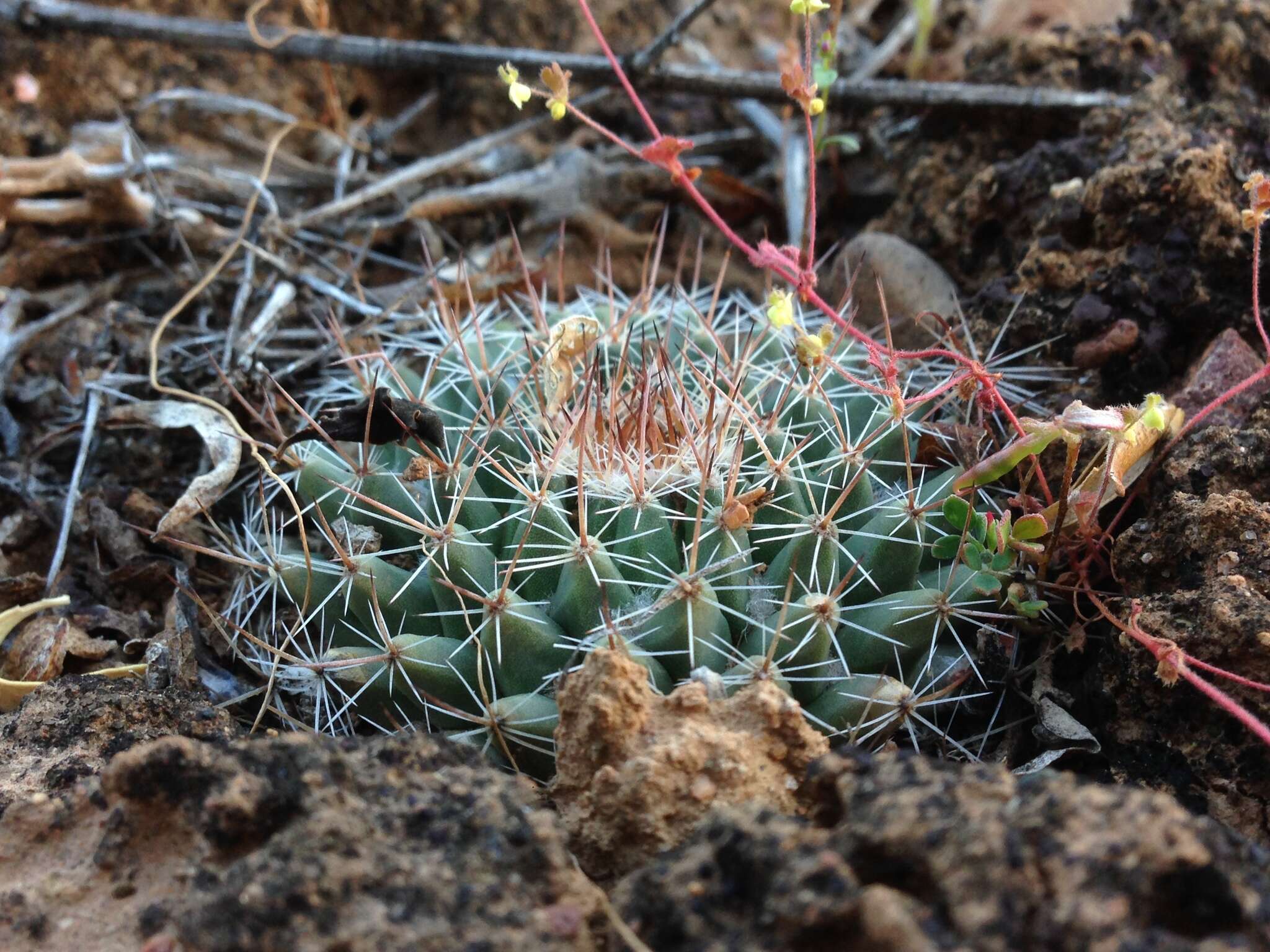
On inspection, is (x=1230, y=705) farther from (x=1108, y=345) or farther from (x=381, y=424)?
(x=381, y=424)

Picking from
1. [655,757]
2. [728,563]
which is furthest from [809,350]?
[655,757]

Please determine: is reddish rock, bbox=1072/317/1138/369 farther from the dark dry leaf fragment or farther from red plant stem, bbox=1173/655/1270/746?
the dark dry leaf fragment

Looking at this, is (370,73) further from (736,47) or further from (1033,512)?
(1033,512)

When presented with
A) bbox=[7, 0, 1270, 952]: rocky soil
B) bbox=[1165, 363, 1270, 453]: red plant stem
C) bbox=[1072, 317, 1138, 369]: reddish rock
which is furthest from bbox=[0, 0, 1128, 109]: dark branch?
bbox=[1165, 363, 1270, 453]: red plant stem

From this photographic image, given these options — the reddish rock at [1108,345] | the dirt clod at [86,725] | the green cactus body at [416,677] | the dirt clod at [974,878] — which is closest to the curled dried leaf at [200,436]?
the dirt clod at [86,725]

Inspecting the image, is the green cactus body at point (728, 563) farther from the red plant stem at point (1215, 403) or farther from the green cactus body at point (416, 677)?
the red plant stem at point (1215, 403)

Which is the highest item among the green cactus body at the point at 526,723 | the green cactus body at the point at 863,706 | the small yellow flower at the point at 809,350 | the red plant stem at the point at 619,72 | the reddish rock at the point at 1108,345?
the red plant stem at the point at 619,72

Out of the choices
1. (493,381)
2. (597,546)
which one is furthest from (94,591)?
(597,546)
